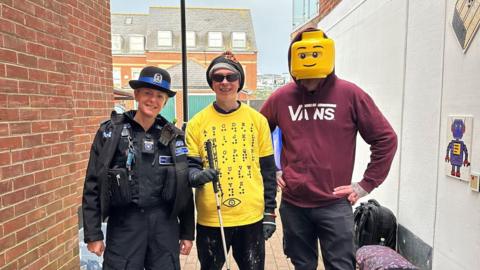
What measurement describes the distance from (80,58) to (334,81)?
2911mm

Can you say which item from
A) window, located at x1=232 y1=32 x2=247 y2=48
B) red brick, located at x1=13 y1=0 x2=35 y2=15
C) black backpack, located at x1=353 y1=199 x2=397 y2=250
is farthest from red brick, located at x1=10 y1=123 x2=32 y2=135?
window, located at x1=232 y1=32 x2=247 y2=48

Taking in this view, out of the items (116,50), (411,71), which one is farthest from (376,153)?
(116,50)

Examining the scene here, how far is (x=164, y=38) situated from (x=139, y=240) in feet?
127

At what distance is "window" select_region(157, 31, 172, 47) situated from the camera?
38.7 meters

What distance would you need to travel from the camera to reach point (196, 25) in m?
40.6

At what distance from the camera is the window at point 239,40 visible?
39.5 meters

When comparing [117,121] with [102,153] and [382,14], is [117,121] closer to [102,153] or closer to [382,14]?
[102,153]

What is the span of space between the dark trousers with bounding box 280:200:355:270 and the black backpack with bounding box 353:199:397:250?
157 cm

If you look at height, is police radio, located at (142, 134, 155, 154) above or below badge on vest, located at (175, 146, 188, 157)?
above

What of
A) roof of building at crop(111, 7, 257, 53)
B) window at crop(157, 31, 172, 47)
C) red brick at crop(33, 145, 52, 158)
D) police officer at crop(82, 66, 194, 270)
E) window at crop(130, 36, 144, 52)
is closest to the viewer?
police officer at crop(82, 66, 194, 270)

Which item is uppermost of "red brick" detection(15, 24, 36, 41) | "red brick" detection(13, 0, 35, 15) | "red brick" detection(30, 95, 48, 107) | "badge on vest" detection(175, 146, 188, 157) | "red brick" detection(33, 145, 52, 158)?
"red brick" detection(13, 0, 35, 15)

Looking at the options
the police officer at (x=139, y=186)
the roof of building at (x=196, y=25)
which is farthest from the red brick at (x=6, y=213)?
the roof of building at (x=196, y=25)

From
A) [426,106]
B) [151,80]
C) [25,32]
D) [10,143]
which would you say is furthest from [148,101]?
[426,106]

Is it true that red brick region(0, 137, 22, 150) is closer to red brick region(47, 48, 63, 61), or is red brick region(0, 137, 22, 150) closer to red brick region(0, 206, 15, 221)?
red brick region(0, 206, 15, 221)
